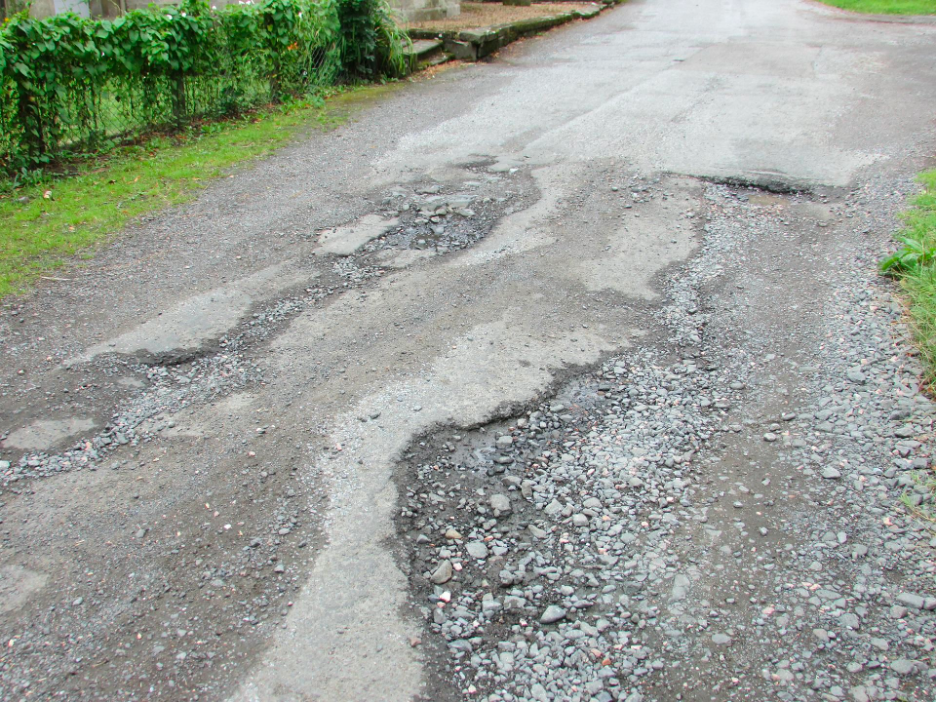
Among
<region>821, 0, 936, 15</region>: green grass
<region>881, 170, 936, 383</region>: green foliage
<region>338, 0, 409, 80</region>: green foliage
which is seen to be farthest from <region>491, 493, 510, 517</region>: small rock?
<region>821, 0, 936, 15</region>: green grass

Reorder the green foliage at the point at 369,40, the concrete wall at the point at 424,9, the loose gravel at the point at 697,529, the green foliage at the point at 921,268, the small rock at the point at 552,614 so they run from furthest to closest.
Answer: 1. the concrete wall at the point at 424,9
2. the green foliage at the point at 369,40
3. the green foliage at the point at 921,268
4. the small rock at the point at 552,614
5. the loose gravel at the point at 697,529

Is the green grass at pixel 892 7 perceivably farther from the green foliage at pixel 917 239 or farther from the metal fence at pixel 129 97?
the metal fence at pixel 129 97

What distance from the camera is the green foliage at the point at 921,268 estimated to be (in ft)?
14.0

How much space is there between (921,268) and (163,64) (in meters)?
7.12

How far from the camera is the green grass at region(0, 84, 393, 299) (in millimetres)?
5551

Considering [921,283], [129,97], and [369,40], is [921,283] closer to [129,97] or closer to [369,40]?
[129,97]

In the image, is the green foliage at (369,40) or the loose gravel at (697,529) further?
the green foliage at (369,40)

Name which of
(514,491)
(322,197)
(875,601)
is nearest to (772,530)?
(875,601)

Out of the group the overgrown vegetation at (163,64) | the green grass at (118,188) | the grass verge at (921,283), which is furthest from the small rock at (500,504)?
the overgrown vegetation at (163,64)

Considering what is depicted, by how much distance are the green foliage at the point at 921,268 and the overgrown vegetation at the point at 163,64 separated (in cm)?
689

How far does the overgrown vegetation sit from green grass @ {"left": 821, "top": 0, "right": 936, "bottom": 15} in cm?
Result: 1025

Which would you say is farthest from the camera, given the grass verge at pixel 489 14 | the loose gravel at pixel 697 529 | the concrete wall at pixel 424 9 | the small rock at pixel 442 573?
the concrete wall at pixel 424 9

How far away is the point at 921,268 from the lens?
4.84 metres

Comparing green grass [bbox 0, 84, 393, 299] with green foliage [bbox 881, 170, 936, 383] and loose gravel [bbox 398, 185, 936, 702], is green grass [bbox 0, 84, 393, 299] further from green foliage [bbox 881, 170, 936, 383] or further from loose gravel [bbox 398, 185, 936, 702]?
green foliage [bbox 881, 170, 936, 383]
